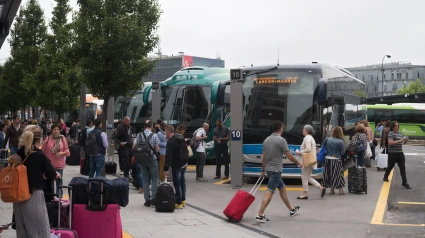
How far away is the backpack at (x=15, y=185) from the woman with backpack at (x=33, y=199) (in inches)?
5.1

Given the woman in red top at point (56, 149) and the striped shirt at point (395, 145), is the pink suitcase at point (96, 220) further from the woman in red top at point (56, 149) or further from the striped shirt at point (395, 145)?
the striped shirt at point (395, 145)

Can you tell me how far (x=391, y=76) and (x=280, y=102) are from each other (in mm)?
137080

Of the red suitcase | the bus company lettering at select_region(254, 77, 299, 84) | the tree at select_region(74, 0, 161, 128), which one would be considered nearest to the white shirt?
the bus company lettering at select_region(254, 77, 299, 84)

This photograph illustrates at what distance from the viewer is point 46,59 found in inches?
1426

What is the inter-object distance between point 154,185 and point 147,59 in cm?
864

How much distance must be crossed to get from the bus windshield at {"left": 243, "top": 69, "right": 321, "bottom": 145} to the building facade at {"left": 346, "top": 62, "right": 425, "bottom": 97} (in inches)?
5049

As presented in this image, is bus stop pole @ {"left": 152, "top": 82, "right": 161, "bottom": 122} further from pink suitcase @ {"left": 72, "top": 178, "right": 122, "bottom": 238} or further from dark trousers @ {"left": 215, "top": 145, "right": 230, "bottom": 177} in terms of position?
pink suitcase @ {"left": 72, "top": 178, "right": 122, "bottom": 238}

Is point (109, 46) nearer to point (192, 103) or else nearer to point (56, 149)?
point (192, 103)

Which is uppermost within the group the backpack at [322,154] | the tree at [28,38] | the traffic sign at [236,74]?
the tree at [28,38]

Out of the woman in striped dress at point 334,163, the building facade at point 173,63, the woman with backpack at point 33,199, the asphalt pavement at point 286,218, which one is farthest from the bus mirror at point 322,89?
the building facade at point 173,63

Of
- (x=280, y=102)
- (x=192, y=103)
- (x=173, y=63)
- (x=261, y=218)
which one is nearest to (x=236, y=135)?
(x=280, y=102)

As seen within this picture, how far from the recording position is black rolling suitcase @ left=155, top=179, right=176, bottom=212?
11.0 m

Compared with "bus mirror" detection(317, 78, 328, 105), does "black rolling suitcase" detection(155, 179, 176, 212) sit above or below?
below

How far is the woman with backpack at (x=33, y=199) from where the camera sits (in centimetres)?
674
